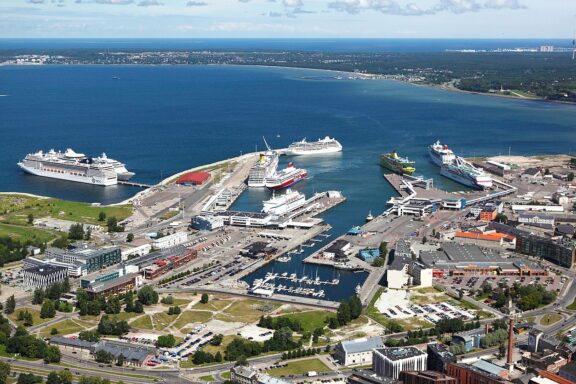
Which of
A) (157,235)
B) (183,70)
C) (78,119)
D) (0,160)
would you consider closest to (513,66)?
(183,70)

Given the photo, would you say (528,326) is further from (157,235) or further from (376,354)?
(157,235)

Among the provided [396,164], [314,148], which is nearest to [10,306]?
[396,164]

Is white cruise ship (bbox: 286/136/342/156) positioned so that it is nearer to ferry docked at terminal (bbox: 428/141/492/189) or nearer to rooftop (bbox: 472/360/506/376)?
ferry docked at terminal (bbox: 428/141/492/189)

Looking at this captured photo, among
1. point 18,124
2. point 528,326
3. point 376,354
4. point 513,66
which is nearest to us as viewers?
point 376,354

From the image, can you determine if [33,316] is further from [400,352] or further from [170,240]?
[400,352]

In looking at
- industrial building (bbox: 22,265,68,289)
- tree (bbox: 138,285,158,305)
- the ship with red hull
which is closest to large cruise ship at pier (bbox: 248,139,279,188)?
the ship with red hull

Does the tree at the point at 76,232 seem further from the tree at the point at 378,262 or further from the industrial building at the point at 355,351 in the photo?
the industrial building at the point at 355,351

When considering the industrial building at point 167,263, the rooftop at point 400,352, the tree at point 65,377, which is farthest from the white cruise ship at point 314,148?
the tree at point 65,377
